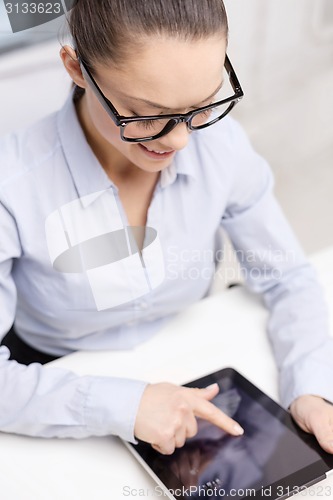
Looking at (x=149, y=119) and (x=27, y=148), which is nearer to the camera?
(x=149, y=119)

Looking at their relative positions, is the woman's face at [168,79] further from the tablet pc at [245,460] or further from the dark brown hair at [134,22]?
the tablet pc at [245,460]

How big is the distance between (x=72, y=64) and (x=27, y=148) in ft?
0.53

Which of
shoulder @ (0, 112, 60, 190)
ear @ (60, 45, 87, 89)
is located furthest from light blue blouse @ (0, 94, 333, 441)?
ear @ (60, 45, 87, 89)

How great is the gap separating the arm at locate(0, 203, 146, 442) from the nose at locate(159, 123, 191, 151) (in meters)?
0.24

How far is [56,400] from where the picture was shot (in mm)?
955

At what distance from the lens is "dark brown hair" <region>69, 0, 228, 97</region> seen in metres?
0.76

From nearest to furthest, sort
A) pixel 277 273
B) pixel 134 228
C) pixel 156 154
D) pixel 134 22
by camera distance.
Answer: pixel 134 22 < pixel 156 154 < pixel 134 228 < pixel 277 273

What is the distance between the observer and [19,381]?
0.97 meters

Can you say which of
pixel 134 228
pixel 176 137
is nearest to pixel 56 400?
pixel 134 228

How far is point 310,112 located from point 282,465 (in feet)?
2.79

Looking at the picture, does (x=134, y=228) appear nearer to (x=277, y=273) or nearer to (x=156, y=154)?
(x=156, y=154)

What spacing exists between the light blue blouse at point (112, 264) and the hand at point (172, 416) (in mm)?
18

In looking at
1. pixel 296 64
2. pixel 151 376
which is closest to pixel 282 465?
pixel 151 376

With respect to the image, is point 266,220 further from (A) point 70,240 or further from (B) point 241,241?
(A) point 70,240
